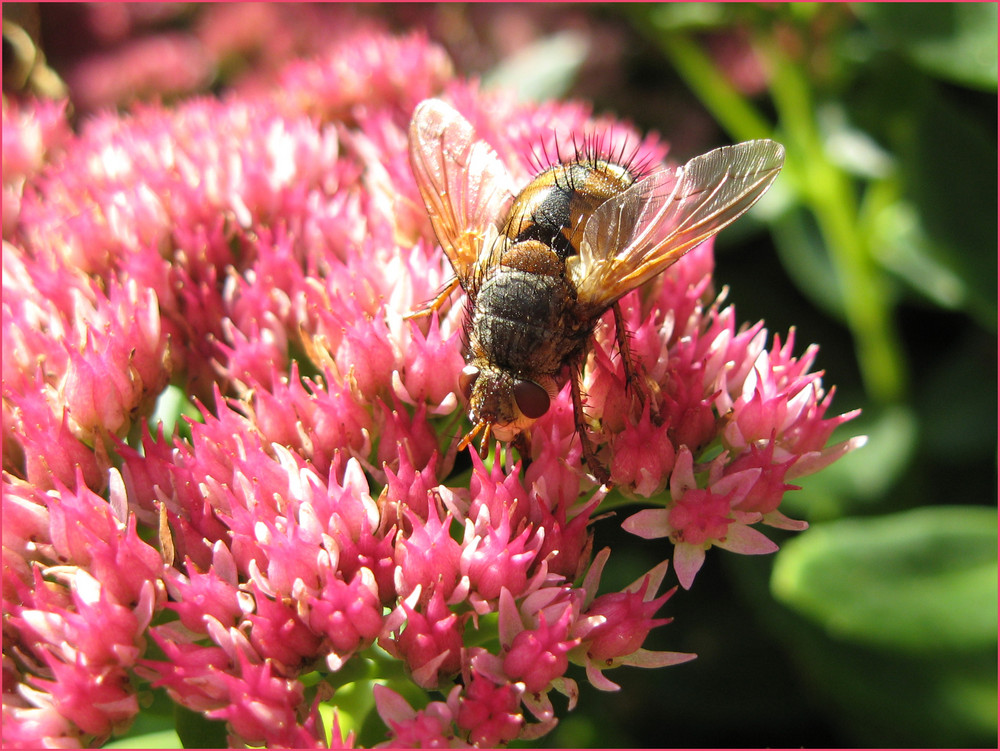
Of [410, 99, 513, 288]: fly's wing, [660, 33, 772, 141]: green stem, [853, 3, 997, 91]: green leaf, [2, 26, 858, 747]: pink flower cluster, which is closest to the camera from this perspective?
[2, 26, 858, 747]: pink flower cluster

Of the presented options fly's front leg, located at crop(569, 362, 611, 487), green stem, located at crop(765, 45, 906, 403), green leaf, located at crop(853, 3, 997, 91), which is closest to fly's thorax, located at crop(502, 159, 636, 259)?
fly's front leg, located at crop(569, 362, 611, 487)

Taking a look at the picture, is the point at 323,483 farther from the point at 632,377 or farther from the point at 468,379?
the point at 632,377

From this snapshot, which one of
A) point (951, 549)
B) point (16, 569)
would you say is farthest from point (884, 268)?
point (16, 569)

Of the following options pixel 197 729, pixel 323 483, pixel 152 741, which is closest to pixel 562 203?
pixel 323 483

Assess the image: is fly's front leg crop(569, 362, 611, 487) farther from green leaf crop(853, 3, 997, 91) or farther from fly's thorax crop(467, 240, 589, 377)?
green leaf crop(853, 3, 997, 91)

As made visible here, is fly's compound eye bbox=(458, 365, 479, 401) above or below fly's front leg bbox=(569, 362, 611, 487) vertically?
above

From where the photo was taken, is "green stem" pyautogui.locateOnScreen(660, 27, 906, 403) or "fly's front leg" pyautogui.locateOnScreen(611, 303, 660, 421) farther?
"green stem" pyautogui.locateOnScreen(660, 27, 906, 403)

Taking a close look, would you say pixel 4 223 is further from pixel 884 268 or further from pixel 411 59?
pixel 884 268
